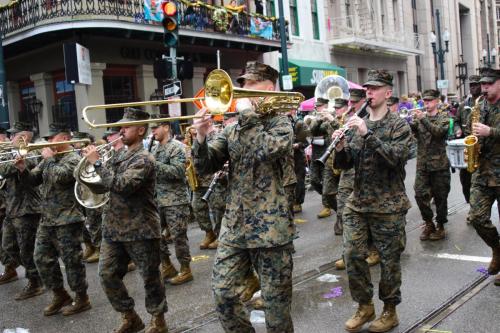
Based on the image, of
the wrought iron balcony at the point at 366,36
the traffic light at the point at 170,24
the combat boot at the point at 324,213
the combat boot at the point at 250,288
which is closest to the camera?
the combat boot at the point at 250,288

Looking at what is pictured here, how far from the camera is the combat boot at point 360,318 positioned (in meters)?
4.86

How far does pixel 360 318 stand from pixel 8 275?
515cm

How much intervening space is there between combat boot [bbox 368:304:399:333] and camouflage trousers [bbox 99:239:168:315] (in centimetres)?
190

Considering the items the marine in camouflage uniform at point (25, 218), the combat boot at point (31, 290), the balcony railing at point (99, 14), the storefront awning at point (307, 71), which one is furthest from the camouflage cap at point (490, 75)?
the storefront awning at point (307, 71)

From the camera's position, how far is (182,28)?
17.6m

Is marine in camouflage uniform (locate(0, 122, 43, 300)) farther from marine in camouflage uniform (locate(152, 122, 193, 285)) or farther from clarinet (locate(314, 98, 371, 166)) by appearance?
clarinet (locate(314, 98, 371, 166))

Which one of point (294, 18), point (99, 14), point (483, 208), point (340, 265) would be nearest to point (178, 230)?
point (340, 265)

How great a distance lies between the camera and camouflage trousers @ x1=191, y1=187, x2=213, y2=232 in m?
8.41

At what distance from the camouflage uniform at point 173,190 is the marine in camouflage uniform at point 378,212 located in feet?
8.57

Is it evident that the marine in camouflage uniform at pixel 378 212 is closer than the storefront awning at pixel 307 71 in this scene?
Yes

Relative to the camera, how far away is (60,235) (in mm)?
5969

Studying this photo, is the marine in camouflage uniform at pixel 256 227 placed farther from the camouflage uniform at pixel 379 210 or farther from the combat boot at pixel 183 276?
the combat boot at pixel 183 276

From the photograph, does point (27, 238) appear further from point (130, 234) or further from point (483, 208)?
point (483, 208)

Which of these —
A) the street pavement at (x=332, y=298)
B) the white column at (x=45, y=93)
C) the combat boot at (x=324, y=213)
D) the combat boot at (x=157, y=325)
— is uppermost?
the white column at (x=45, y=93)
